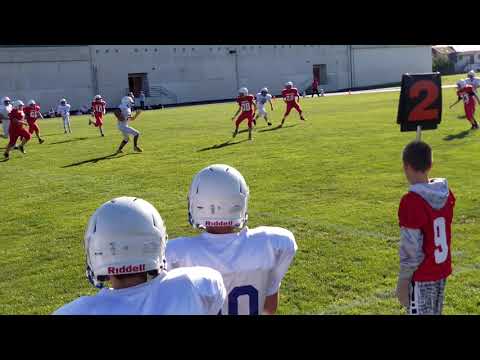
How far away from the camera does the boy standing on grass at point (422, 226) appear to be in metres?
3.41

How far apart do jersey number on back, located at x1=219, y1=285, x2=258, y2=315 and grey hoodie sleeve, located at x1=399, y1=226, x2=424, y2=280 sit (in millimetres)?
1087

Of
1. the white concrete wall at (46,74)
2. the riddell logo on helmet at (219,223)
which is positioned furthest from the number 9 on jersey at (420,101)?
the white concrete wall at (46,74)

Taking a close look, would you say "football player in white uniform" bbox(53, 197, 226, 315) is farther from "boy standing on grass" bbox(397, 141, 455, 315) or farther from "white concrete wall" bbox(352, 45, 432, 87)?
"white concrete wall" bbox(352, 45, 432, 87)

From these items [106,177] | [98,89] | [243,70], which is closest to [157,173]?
[106,177]

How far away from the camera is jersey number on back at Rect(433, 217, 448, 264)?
3455 mm

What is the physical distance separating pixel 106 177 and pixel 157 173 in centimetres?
114

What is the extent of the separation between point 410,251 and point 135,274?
80.2 inches

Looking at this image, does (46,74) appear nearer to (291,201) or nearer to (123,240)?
(291,201)

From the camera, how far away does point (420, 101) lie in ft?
16.4

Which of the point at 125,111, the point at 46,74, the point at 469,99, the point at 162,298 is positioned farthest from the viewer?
the point at 46,74

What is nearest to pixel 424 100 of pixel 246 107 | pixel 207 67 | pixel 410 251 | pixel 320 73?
pixel 410 251

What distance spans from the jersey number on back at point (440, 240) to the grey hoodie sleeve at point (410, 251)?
104 millimetres
